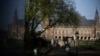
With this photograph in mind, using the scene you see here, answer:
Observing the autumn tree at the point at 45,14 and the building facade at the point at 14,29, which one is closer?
the building facade at the point at 14,29

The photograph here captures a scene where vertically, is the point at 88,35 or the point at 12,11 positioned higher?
the point at 12,11

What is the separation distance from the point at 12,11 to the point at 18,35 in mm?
200

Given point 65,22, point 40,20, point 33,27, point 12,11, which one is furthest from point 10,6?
point 65,22

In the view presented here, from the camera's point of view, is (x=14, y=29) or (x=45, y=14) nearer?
(x=14, y=29)

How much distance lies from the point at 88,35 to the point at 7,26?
93.2m

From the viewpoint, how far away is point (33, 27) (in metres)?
22.0

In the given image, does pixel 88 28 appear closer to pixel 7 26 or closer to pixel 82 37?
pixel 82 37

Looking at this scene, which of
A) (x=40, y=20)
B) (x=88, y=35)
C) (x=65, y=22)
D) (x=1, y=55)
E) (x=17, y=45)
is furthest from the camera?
(x=88, y=35)

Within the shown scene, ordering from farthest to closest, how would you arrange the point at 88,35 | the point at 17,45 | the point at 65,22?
the point at 88,35
the point at 65,22
the point at 17,45

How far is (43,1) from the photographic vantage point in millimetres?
23000

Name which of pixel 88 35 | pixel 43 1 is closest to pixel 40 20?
pixel 43 1

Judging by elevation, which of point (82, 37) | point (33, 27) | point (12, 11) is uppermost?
point (12, 11)

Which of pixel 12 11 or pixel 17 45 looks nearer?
pixel 12 11

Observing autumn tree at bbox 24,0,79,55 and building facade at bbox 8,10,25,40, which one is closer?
building facade at bbox 8,10,25,40
